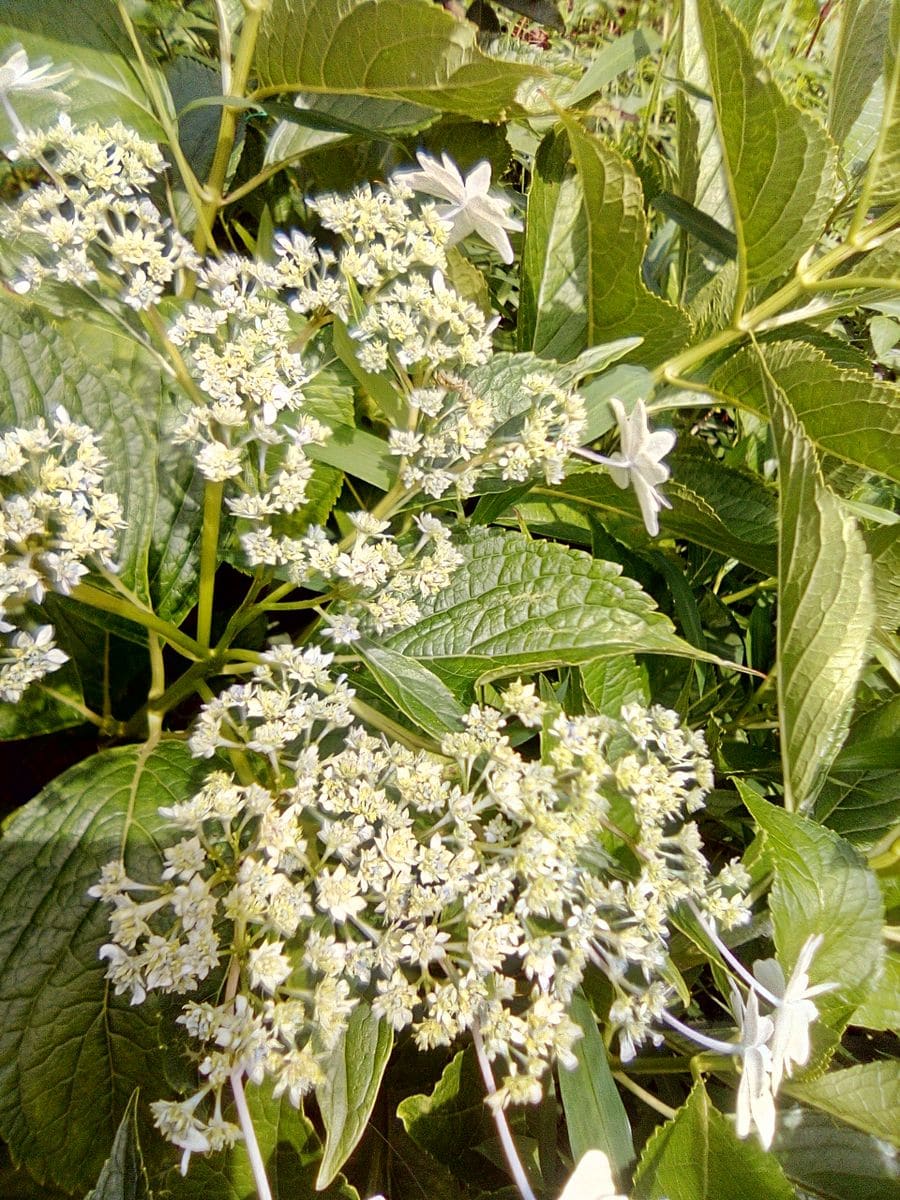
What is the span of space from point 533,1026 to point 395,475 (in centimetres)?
46

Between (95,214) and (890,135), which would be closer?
(95,214)

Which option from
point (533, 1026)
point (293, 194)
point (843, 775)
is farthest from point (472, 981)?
point (293, 194)

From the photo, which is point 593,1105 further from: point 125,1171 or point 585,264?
point 585,264

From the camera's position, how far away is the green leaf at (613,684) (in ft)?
2.63

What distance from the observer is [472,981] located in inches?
21.1

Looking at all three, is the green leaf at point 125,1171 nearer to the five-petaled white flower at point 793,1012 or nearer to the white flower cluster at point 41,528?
the white flower cluster at point 41,528

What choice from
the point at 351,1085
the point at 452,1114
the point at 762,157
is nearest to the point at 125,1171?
the point at 351,1085

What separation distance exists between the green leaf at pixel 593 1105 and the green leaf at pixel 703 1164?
2cm

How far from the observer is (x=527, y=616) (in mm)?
700

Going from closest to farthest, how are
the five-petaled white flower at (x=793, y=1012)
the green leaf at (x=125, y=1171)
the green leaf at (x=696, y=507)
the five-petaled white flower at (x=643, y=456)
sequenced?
the green leaf at (x=125, y=1171)
the five-petaled white flower at (x=793, y=1012)
the five-petaled white flower at (x=643, y=456)
the green leaf at (x=696, y=507)

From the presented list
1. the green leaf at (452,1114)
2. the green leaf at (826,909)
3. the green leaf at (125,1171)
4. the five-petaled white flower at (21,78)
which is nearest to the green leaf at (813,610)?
the green leaf at (826,909)

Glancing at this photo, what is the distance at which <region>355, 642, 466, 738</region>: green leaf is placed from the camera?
0.60 meters

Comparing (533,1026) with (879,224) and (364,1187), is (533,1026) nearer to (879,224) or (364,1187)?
(364,1187)

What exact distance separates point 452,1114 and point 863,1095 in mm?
359
